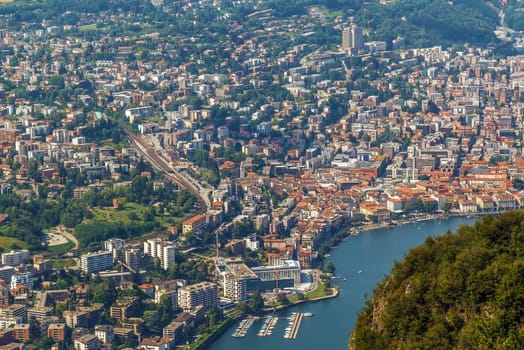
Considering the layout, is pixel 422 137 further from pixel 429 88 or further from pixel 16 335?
pixel 16 335

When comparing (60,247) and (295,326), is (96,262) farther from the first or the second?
(295,326)

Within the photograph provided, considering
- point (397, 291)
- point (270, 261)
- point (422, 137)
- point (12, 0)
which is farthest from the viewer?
point (12, 0)

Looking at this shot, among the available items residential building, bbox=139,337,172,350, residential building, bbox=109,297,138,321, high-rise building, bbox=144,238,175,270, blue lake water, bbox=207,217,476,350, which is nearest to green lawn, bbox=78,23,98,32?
blue lake water, bbox=207,217,476,350

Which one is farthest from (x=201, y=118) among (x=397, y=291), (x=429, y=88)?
(x=397, y=291)

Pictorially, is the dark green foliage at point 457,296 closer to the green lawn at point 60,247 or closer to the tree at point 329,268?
the tree at point 329,268

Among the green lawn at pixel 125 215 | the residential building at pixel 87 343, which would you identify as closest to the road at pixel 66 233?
the green lawn at pixel 125 215

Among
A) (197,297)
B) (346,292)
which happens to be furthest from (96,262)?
(346,292)
